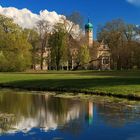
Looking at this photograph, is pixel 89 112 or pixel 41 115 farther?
pixel 89 112

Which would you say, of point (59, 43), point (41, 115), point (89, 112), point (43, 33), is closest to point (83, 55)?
point (59, 43)

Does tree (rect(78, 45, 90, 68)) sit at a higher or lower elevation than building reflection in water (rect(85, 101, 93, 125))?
higher

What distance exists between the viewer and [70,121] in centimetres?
1973

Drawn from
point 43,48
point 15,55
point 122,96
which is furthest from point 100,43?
point 122,96

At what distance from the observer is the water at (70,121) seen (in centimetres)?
1622

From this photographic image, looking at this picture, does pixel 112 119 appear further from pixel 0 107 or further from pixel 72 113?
pixel 0 107

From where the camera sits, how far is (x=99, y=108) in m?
25.1

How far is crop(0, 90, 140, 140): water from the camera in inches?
639

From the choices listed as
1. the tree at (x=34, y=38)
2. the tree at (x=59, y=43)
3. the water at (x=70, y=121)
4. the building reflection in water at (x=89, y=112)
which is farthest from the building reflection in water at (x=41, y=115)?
the tree at (x=34, y=38)

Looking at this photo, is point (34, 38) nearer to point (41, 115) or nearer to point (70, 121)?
point (41, 115)

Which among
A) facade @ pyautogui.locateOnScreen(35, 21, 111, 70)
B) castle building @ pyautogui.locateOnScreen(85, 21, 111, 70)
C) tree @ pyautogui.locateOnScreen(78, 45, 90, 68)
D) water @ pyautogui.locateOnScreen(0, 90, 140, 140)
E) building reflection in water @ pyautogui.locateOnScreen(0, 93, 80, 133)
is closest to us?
water @ pyautogui.locateOnScreen(0, 90, 140, 140)

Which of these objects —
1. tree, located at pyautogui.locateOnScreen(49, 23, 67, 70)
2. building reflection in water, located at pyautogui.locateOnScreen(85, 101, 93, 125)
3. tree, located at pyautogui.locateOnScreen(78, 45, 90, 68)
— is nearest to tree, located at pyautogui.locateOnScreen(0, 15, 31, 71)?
tree, located at pyautogui.locateOnScreen(49, 23, 67, 70)

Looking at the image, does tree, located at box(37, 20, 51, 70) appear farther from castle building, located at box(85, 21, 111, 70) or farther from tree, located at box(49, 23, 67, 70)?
castle building, located at box(85, 21, 111, 70)

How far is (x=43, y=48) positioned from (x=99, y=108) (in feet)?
300
